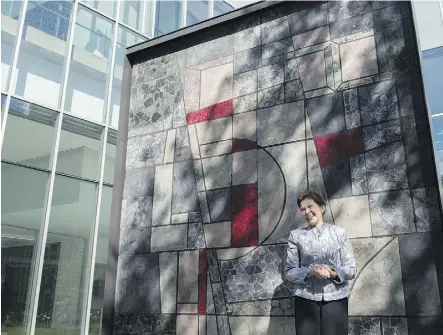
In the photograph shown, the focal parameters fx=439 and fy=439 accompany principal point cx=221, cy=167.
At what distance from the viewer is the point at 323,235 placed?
3.12 metres

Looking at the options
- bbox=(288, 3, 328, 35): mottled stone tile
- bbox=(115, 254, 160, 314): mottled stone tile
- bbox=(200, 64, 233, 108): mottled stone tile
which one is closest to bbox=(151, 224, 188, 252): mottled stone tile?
bbox=(115, 254, 160, 314): mottled stone tile

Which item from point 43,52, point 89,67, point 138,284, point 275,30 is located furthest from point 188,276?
point 89,67

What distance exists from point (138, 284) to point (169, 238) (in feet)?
2.00

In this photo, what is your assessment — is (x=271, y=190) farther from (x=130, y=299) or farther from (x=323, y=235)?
(x=130, y=299)

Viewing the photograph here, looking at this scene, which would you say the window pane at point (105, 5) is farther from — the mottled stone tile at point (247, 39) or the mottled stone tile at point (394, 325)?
the mottled stone tile at point (394, 325)

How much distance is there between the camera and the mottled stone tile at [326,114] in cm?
394

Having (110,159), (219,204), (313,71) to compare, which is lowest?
(219,204)

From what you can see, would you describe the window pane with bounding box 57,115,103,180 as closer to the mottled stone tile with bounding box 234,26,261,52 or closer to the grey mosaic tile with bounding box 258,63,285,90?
the mottled stone tile with bounding box 234,26,261,52

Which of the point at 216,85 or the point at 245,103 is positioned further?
the point at 216,85

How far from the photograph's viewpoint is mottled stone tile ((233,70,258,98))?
452 cm

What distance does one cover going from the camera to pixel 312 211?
10.6 feet

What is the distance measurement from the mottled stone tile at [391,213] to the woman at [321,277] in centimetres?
53

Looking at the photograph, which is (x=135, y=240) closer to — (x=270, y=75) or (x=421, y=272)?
(x=270, y=75)

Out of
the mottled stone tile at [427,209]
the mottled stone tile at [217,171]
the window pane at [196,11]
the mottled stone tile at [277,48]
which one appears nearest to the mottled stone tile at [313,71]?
the mottled stone tile at [277,48]
